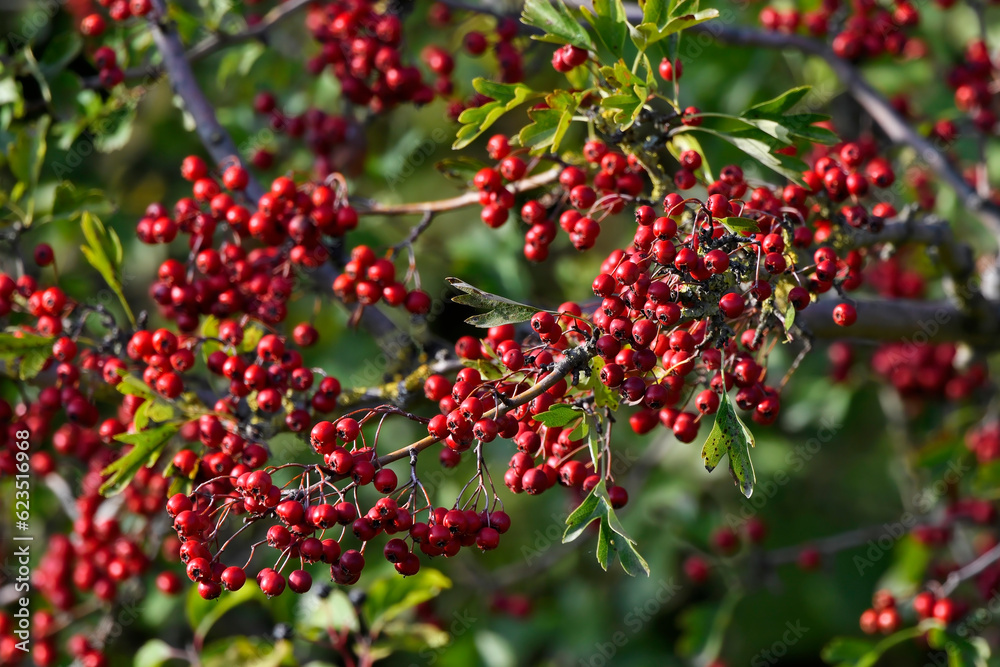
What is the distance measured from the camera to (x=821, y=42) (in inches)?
130

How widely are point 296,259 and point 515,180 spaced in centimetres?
61

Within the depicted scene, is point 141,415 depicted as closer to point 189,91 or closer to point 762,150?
point 189,91

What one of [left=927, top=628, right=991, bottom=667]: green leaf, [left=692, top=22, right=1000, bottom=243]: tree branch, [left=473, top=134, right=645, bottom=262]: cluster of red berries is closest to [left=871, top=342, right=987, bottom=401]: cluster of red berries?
[left=692, top=22, right=1000, bottom=243]: tree branch

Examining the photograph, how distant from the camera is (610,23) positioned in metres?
1.98

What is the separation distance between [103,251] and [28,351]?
319 millimetres

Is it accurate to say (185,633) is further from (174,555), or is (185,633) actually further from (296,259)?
(296,259)

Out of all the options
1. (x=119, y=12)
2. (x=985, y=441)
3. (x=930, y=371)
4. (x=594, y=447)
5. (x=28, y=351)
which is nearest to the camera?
(x=594, y=447)

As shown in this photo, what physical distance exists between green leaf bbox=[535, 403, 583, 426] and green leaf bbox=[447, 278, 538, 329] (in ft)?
0.58

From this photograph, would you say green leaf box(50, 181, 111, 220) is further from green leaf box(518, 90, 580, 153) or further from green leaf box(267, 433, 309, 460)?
green leaf box(518, 90, 580, 153)

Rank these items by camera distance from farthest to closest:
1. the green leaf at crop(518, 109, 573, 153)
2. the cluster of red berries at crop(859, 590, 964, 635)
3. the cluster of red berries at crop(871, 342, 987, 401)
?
the cluster of red berries at crop(871, 342, 987, 401)
the cluster of red berries at crop(859, 590, 964, 635)
the green leaf at crop(518, 109, 573, 153)

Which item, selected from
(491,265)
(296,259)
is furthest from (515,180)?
(491,265)

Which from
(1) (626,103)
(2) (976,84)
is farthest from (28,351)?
(2) (976,84)

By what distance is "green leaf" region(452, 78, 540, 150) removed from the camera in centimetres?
194

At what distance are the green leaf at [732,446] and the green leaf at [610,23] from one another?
0.87m
